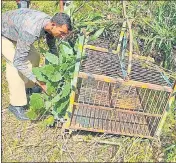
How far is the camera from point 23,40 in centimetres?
347

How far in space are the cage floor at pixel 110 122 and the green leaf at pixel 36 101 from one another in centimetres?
37

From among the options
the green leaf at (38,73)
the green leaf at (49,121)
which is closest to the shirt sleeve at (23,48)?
the green leaf at (38,73)

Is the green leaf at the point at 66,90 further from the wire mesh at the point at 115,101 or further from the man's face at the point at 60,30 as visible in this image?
the man's face at the point at 60,30

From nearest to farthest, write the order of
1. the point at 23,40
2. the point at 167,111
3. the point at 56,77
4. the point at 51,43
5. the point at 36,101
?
the point at 23,40 < the point at 167,111 < the point at 56,77 < the point at 36,101 < the point at 51,43

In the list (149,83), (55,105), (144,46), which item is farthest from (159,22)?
(55,105)

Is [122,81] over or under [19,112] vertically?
over

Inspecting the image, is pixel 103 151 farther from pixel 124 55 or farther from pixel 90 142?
pixel 124 55

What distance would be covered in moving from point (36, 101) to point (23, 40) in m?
0.67

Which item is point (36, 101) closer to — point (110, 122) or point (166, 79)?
point (110, 122)

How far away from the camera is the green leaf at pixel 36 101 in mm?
3793

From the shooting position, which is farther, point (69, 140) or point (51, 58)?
point (69, 140)

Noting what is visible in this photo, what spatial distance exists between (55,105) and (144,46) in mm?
1339

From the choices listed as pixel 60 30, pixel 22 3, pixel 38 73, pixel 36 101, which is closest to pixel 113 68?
pixel 60 30

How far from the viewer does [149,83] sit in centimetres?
343
